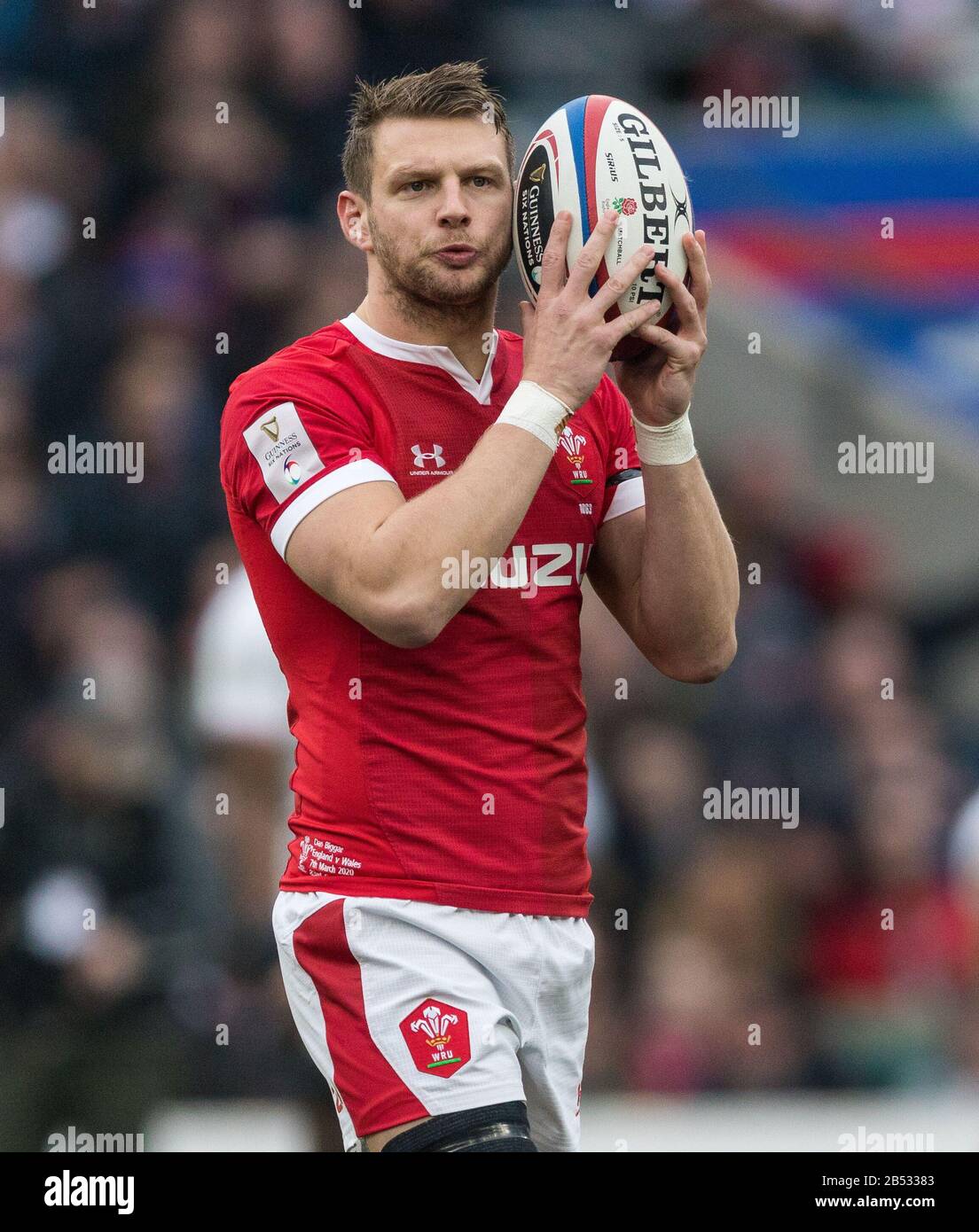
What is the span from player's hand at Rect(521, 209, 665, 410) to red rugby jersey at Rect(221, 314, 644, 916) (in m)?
0.22

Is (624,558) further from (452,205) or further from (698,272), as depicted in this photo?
(452,205)

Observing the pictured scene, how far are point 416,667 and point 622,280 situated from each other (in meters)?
0.74

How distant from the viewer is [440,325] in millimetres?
3246

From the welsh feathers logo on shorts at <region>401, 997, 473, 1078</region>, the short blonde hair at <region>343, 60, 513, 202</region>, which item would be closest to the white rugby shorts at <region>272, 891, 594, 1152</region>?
the welsh feathers logo on shorts at <region>401, 997, 473, 1078</region>

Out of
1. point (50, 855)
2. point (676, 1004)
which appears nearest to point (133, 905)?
point (50, 855)

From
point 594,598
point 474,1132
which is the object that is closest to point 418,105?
point 474,1132

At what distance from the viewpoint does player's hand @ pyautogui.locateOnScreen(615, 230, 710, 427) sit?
3.12 metres

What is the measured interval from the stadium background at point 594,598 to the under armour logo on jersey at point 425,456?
2.55 m

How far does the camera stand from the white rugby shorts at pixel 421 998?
9.61 feet

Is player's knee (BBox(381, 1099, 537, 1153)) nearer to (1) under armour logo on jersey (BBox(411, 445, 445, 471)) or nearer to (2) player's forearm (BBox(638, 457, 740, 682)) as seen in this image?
(2) player's forearm (BBox(638, 457, 740, 682))

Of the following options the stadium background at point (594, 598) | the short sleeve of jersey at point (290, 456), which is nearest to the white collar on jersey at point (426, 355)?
the short sleeve of jersey at point (290, 456)

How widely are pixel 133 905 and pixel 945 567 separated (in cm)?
392

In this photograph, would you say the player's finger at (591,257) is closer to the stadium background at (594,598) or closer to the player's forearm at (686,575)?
the player's forearm at (686,575)

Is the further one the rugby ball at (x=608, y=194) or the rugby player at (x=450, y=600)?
the rugby ball at (x=608, y=194)
